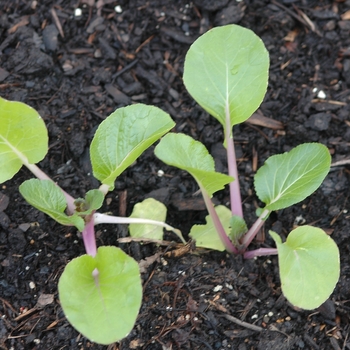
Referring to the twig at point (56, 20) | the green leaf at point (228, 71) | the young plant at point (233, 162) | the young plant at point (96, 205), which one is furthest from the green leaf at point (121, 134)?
the twig at point (56, 20)

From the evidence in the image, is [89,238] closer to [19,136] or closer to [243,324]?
[19,136]

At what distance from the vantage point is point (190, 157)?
5.32 ft

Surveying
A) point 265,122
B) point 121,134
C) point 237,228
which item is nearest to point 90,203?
point 121,134

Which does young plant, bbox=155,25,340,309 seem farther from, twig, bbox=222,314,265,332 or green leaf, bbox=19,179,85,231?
green leaf, bbox=19,179,85,231

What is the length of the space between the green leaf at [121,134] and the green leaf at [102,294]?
0.87 ft

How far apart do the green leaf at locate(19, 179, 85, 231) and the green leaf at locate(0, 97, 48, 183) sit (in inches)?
5.3

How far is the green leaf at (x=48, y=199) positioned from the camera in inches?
60.9

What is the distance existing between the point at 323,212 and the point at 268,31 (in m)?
0.88

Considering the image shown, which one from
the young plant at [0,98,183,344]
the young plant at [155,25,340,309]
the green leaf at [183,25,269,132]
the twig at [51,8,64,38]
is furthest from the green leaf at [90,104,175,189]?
the twig at [51,8,64,38]

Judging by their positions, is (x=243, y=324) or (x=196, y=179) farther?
(x=243, y=324)

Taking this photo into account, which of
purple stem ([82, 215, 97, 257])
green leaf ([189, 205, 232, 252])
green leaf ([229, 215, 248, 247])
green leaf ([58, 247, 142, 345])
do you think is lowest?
green leaf ([189, 205, 232, 252])

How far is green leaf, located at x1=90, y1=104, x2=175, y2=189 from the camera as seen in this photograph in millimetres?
1649

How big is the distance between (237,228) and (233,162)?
23 centimetres

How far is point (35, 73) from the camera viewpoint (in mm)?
2139
